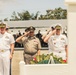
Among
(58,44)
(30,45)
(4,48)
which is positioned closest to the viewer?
(58,44)

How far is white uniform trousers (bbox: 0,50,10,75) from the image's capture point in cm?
864

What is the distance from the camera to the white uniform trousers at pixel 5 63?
864 centimetres

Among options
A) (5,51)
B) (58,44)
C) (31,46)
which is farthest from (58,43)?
(5,51)

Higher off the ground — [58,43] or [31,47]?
[58,43]

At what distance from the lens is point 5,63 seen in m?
8.72

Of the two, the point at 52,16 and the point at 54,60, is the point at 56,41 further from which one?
the point at 52,16

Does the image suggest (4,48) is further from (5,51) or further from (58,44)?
(58,44)

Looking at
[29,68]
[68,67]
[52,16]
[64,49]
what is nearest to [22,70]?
[29,68]

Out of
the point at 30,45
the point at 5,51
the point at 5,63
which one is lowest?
the point at 5,63

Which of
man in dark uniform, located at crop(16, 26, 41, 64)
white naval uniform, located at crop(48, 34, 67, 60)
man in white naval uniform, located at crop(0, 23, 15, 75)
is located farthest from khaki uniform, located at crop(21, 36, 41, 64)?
white naval uniform, located at crop(48, 34, 67, 60)

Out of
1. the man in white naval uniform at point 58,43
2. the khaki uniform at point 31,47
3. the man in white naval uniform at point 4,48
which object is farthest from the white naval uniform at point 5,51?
the man in white naval uniform at point 58,43

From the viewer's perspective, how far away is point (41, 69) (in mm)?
4906

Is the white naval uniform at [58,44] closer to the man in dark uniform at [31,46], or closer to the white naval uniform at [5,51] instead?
the man in dark uniform at [31,46]

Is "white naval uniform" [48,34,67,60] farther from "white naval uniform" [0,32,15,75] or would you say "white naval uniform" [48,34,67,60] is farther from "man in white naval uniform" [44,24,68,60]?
"white naval uniform" [0,32,15,75]
